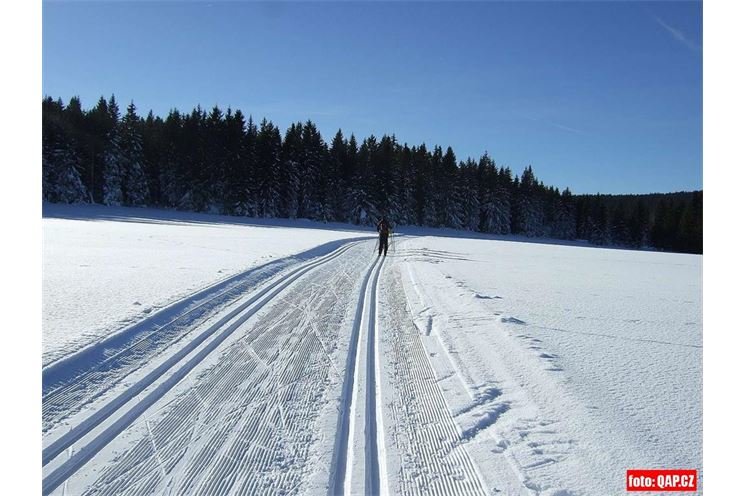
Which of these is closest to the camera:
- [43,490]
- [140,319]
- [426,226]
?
[43,490]

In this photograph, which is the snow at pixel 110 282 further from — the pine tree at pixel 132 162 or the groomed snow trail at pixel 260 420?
the pine tree at pixel 132 162

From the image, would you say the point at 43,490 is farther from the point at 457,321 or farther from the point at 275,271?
the point at 275,271

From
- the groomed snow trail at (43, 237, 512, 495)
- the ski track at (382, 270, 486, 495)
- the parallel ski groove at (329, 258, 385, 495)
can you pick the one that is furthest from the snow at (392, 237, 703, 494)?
the parallel ski groove at (329, 258, 385, 495)

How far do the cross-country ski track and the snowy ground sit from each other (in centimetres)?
2

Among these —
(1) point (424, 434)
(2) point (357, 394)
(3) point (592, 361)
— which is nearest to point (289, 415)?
(2) point (357, 394)

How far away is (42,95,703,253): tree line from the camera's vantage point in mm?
49344

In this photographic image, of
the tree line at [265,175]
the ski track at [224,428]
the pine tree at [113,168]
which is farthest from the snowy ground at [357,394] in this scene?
→ the pine tree at [113,168]

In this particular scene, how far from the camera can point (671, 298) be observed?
1013 centimetres

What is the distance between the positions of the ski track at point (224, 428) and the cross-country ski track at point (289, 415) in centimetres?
1

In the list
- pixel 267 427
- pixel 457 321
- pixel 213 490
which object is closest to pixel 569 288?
pixel 457 321

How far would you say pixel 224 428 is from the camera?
3400 millimetres

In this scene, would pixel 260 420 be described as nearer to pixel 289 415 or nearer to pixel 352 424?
pixel 289 415
